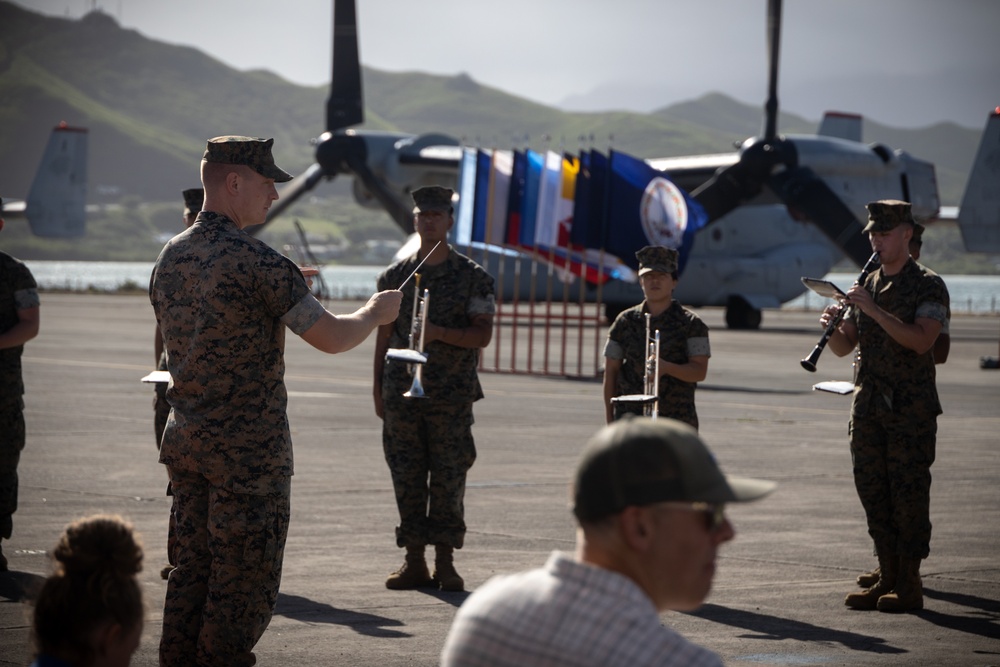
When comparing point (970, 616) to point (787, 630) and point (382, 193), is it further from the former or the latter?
point (382, 193)

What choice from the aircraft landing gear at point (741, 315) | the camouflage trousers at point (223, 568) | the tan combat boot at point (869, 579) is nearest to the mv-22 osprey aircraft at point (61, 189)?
the aircraft landing gear at point (741, 315)

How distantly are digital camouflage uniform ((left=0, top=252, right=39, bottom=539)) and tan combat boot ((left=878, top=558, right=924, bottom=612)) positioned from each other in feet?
15.0

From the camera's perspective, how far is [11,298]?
7785mm

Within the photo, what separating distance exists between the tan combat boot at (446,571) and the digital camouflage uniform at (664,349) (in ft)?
3.78

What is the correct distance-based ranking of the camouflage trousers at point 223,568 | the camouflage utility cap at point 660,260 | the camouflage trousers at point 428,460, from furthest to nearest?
the camouflage trousers at point 428,460 < the camouflage utility cap at point 660,260 < the camouflage trousers at point 223,568

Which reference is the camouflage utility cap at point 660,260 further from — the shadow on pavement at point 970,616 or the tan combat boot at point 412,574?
the shadow on pavement at point 970,616

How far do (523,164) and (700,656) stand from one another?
797 inches

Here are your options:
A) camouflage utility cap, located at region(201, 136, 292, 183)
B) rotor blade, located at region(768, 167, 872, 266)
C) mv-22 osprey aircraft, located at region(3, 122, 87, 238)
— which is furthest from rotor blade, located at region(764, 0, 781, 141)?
camouflage utility cap, located at region(201, 136, 292, 183)

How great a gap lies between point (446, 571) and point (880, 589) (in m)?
2.20

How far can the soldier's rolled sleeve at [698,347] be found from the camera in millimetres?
7551

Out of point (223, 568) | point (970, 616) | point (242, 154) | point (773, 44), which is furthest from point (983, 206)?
point (223, 568)

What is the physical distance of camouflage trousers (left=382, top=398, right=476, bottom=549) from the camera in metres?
7.72

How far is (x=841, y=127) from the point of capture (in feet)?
155

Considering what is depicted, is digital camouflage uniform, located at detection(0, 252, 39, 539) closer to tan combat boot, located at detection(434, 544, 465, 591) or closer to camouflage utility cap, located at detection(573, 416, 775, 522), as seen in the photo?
tan combat boot, located at detection(434, 544, 465, 591)
